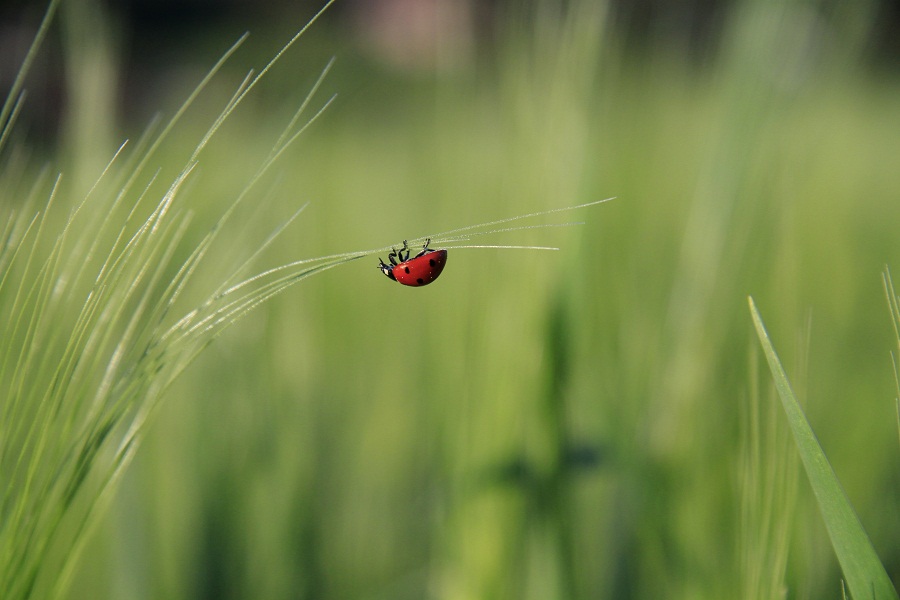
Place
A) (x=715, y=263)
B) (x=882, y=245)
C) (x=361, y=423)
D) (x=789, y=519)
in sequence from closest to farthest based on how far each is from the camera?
(x=789, y=519) < (x=715, y=263) < (x=361, y=423) < (x=882, y=245)

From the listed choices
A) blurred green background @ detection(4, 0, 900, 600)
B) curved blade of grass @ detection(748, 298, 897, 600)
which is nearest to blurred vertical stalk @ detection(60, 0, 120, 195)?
blurred green background @ detection(4, 0, 900, 600)

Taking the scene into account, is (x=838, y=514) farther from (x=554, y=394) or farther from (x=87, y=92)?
(x=87, y=92)

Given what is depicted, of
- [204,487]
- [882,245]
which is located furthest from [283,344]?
[882,245]

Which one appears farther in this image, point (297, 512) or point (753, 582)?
point (297, 512)

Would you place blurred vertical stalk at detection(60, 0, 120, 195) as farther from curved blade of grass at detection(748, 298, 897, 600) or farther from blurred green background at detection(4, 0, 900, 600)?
curved blade of grass at detection(748, 298, 897, 600)

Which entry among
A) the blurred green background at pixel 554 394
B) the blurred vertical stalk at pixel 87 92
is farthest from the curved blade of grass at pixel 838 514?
the blurred vertical stalk at pixel 87 92

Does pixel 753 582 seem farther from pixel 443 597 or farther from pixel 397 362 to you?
pixel 397 362
